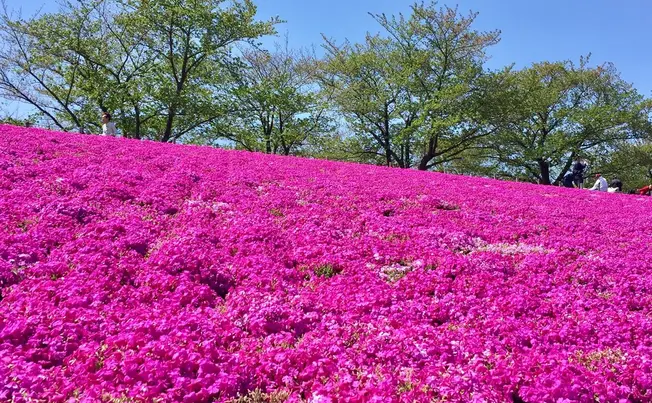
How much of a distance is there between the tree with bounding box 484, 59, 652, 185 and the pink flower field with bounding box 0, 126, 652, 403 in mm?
35335

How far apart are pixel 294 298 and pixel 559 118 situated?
4705 centimetres

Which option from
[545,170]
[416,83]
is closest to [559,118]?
[545,170]

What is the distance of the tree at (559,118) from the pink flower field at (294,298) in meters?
35.3

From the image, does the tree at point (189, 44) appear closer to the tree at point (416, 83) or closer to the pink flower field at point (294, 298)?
the tree at point (416, 83)

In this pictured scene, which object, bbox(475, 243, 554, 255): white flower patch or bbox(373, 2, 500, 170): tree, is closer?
bbox(475, 243, 554, 255): white flower patch

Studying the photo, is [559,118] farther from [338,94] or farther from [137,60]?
[137,60]

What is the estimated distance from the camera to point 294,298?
221 inches

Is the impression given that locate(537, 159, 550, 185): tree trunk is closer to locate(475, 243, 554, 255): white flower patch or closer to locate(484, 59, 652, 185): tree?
locate(484, 59, 652, 185): tree

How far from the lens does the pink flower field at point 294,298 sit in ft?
12.7

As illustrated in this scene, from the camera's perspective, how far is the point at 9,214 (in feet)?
23.7

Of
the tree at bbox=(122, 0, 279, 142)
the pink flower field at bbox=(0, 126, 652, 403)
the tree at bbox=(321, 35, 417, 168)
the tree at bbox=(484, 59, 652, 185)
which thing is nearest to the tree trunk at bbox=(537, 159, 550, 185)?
the tree at bbox=(484, 59, 652, 185)

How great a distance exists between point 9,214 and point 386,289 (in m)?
6.19

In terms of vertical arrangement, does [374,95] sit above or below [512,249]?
above

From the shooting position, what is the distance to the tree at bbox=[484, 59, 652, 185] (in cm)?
4216
